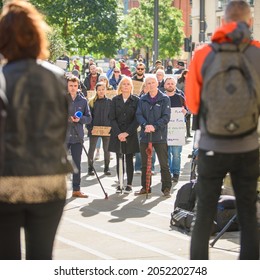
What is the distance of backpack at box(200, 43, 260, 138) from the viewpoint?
19.5ft

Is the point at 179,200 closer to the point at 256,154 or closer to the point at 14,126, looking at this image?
the point at 256,154

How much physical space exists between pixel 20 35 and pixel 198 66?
4.56ft

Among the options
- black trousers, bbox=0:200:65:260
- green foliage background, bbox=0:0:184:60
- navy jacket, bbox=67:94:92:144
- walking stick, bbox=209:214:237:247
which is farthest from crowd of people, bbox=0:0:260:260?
green foliage background, bbox=0:0:184:60

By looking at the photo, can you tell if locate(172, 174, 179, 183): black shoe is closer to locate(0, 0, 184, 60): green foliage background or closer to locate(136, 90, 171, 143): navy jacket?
locate(136, 90, 171, 143): navy jacket

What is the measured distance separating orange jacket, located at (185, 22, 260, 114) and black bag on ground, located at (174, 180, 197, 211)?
16.8 ft

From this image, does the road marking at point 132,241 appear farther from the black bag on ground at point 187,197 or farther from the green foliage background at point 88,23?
the green foliage background at point 88,23

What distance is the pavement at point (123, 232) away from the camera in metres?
9.30

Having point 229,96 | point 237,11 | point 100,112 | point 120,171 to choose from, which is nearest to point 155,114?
point 120,171

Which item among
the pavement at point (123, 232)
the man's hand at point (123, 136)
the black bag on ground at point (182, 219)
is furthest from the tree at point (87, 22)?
the black bag on ground at point (182, 219)

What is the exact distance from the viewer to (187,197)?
11.3 m

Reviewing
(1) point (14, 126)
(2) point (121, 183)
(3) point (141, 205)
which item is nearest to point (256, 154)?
(1) point (14, 126)

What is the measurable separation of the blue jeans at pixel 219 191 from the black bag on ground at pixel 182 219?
4460 mm

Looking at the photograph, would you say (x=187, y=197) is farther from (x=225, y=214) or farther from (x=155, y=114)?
(x=155, y=114)
